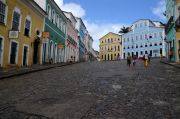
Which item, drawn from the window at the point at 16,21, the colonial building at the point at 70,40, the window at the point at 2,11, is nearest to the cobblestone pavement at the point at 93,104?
the window at the point at 2,11

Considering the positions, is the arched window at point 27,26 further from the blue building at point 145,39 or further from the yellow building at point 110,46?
the yellow building at point 110,46

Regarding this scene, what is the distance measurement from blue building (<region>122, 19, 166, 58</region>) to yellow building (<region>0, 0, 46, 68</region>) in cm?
4622

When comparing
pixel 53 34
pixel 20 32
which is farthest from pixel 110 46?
pixel 20 32

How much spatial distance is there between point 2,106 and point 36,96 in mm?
1429

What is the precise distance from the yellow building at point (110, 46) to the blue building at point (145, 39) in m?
9.27

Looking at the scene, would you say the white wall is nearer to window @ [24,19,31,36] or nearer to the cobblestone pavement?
window @ [24,19,31,36]

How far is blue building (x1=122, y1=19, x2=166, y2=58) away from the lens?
6362 centimetres

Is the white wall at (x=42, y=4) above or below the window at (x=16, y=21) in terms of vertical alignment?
above

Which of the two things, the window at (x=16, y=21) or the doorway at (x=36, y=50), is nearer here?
the window at (x=16, y=21)

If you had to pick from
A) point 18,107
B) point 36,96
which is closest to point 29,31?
point 36,96

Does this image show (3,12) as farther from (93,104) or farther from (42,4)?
(93,104)

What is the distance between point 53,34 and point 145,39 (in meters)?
44.4

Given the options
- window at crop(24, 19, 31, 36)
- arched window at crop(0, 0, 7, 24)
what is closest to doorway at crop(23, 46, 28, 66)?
window at crop(24, 19, 31, 36)

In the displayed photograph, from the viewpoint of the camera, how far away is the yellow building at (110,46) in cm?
8214
